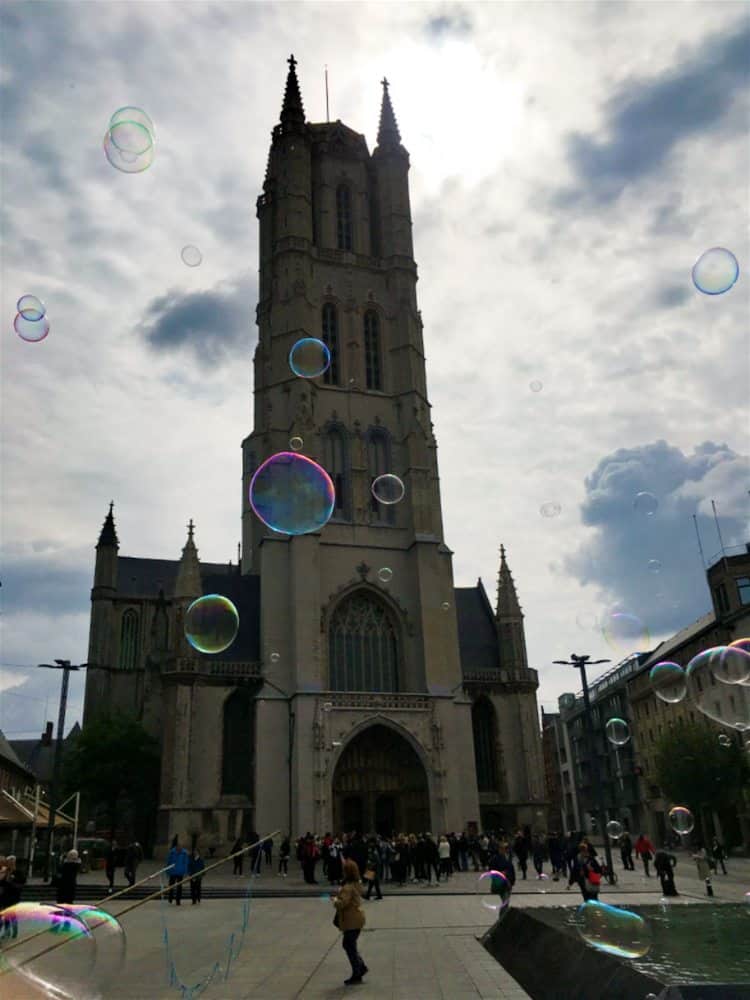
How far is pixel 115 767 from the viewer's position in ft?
148

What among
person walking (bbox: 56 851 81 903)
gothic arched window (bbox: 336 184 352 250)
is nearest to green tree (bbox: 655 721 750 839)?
person walking (bbox: 56 851 81 903)

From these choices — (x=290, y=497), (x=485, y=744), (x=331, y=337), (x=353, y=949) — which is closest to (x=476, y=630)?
(x=485, y=744)

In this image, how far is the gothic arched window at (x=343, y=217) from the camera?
185ft

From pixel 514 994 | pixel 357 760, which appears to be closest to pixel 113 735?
pixel 357 760

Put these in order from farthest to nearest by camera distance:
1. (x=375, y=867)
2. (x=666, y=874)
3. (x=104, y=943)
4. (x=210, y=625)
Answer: (x=210, y=625)
(x=375, y=867)
(x=666, y=874)
(x=104, y=943)

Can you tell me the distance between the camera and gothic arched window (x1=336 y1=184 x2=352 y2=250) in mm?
56250

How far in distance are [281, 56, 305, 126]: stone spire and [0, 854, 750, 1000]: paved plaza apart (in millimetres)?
50788

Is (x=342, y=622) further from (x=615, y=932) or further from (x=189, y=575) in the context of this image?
(x=615, y=932)

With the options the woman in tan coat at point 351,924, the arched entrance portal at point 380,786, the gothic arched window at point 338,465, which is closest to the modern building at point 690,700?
the arched entrance portal at point 380,786

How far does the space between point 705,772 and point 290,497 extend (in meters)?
26.9

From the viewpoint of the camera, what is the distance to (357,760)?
43.2 metres

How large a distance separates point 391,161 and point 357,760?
136 feet

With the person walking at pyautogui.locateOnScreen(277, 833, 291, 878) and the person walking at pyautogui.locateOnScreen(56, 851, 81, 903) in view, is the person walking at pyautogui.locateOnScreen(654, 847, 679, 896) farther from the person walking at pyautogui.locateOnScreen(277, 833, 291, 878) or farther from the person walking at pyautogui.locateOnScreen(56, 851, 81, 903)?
the person walking at pyautogui.locateOnScreen(277, 833, 291, 878)

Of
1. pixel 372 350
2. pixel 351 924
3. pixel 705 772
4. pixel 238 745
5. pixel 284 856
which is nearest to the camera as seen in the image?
pixel 351 924
